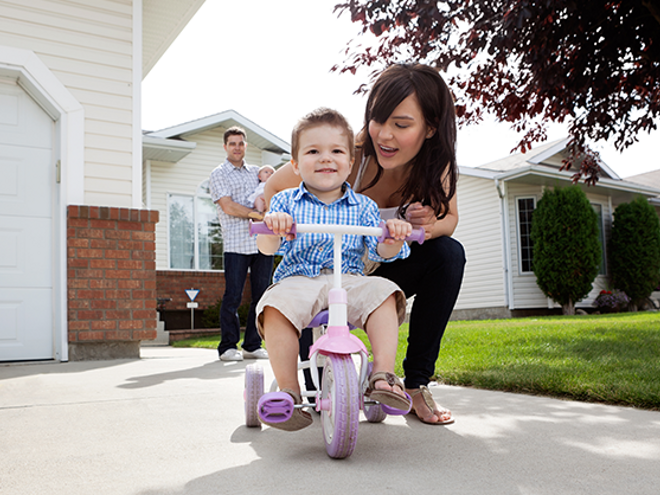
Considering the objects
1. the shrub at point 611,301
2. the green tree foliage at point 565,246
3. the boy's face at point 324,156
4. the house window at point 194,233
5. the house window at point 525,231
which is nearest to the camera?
the boy's face at point 324,156

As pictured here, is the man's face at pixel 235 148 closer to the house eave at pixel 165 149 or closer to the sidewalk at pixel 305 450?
the sidewalk at pixel 305 450

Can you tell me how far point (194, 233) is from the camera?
42.1 ft

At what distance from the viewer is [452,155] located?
2.44 metres

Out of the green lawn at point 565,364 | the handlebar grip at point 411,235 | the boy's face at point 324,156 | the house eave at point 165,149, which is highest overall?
the house eave at point 165,149

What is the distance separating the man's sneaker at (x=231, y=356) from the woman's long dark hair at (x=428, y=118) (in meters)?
2.80

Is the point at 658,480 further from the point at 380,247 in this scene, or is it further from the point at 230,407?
the point at 230,407

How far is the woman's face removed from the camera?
237 cm

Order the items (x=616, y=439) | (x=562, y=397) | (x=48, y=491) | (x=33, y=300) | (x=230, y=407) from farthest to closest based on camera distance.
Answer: (x=33, y=300), (x=562, y=397), (x=230, y=407), (x=616, y=439), (x=48, y=491)

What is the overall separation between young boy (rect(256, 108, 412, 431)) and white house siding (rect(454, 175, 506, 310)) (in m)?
13.3

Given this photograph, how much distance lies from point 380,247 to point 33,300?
3802 mm

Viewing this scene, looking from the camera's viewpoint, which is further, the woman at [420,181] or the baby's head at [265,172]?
the baby's head at [265,172]

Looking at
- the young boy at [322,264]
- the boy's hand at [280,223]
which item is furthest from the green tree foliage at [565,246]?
the boy's hand at [280,223]

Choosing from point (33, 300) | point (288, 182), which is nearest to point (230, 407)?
point (288, 182)

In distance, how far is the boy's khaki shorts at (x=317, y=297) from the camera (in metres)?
1.91
